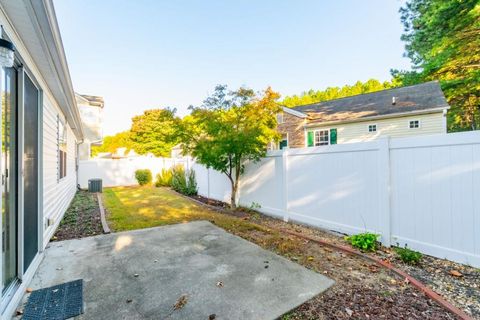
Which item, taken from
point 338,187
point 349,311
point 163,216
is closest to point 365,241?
point 338,187

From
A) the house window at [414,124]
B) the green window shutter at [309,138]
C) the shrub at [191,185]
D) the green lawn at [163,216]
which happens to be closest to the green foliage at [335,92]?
the green window shutter at [309,138]

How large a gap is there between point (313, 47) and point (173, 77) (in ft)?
26.6

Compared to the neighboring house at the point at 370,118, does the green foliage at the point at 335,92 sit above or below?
above

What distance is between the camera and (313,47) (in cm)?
1342

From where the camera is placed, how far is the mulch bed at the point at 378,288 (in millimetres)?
2240

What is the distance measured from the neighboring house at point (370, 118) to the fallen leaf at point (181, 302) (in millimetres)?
12834

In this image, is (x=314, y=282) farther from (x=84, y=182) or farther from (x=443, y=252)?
(x=84, y=182)

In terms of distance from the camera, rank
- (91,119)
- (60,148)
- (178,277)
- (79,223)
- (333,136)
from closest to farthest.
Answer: (178,277)
(79,223)
(60,148)
(333,136)
(91,119)

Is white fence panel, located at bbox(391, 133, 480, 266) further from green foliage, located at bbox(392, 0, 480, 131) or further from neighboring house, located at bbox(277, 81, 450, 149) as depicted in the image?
neighboring house, located at bbox(277, 81, 450, 149)

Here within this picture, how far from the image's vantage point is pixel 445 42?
7.32 metres

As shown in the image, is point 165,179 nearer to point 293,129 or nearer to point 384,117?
point 293,129

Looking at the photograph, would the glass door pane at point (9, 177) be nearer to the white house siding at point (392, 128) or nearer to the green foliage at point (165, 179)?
the green foliage at point (165, 179)

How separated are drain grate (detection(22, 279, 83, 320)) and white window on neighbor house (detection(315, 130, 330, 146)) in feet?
45.3

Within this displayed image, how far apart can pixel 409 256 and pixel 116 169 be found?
15.4 metres
